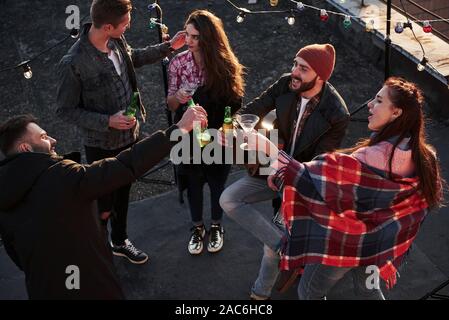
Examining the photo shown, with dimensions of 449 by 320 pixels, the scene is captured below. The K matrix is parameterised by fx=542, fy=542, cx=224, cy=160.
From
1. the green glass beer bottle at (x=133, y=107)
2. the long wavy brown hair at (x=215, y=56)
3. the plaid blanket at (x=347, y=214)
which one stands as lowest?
the plaid blanket at (x=347, y=214)

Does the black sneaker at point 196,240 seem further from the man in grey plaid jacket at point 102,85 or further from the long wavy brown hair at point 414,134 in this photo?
the long wavy brown hair at point 414,134

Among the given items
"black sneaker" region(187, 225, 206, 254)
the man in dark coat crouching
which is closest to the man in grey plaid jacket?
"black sneaker" region(187, 225, 206, 254)

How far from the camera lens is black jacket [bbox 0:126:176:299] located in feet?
9.14

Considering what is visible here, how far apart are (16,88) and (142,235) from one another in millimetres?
3249

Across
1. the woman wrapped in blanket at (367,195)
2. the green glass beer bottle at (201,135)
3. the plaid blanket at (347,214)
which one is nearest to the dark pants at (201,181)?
the green glass beer bottle at (201,135)

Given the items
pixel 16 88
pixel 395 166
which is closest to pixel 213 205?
pixel 395 166

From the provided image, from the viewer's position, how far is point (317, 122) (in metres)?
3.98

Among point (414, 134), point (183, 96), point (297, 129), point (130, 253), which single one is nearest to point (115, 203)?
point (130, 253)

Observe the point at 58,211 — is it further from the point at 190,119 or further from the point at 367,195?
the point at 367,195

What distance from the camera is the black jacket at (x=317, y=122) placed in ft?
13.1

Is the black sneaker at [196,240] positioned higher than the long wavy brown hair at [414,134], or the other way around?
the long wavy brown hair at [414,134]

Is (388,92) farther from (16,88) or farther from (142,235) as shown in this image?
(16,88)

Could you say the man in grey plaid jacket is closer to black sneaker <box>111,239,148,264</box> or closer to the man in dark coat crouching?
black sneaker <box>111,239,148,264</box>

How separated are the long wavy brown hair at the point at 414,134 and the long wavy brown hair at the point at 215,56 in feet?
4.35
